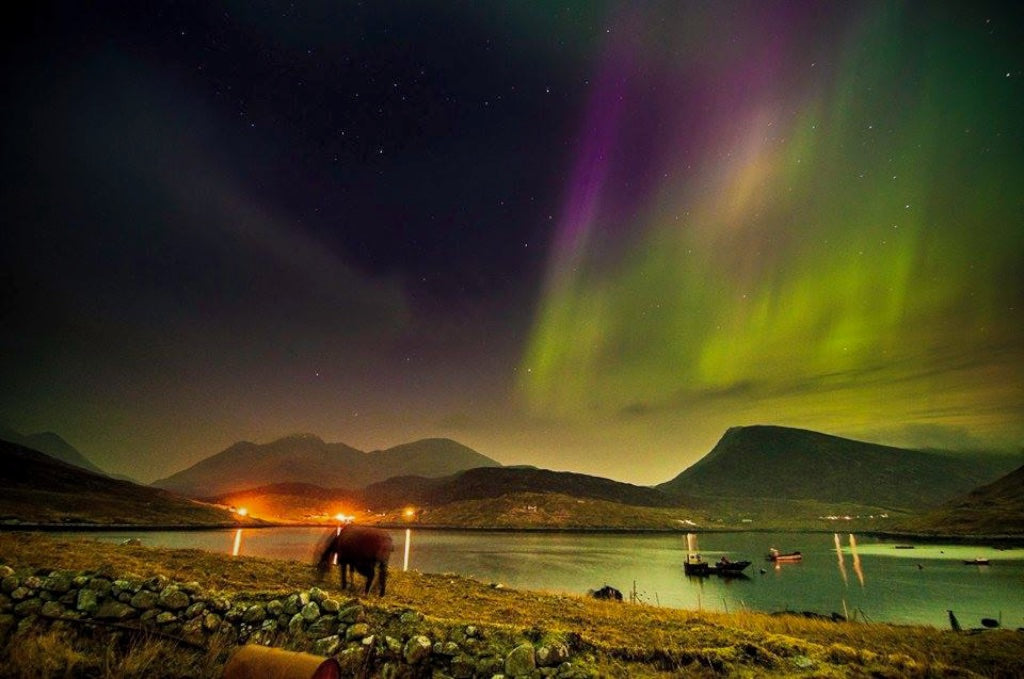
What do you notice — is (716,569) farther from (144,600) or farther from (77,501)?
(77,501)

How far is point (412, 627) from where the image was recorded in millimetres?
11500

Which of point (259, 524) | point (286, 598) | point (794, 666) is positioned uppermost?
point (286, 598)

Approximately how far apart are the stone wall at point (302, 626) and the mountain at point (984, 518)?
218m

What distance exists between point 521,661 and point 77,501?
154634 millimetres

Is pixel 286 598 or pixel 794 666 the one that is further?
pixel 286 598

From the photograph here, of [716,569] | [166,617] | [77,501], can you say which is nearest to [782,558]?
[716,569]

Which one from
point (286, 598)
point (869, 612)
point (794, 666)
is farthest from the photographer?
point (869, 612)

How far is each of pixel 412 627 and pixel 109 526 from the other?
12391 centimetres

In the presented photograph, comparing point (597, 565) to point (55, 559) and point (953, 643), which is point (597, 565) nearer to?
point (953, 643)

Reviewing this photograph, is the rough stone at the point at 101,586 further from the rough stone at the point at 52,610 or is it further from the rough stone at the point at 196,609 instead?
the rough stone at the point at 196,609

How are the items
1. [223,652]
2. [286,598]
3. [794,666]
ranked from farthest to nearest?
[286,598], [794,666], [223,652]

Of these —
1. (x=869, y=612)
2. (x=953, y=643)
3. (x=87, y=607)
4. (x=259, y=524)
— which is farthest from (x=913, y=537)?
(x=259, y=524)

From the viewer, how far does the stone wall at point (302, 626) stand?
33.7 ft

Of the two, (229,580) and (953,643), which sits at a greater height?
(229,580)
